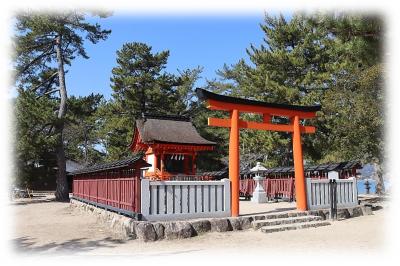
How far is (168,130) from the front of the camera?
24266mm

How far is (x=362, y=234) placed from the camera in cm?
1006

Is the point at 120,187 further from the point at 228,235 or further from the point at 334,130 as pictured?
the point at 334,130

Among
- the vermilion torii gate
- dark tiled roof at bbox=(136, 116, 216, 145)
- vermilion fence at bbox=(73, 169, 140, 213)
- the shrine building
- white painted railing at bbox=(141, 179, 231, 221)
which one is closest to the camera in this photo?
white painted railing at bbox=(141, 179, 231, 221)

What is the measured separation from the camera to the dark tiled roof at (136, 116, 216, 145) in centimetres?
2259

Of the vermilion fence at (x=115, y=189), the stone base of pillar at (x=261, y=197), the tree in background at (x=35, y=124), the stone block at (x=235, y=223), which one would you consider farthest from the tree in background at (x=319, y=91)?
the tree in background at (x=35, y=124)

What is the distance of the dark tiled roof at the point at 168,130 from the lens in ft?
74.1

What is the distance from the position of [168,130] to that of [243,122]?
12.5 metres

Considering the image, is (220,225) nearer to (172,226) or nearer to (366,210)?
(172,226)

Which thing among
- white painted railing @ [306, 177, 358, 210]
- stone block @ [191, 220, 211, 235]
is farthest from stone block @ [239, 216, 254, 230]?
white painted railing @ [306, 177, 358, 210]

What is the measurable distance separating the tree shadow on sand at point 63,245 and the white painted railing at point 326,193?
714cm

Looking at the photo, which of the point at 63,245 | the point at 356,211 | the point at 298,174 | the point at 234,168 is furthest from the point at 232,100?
the point at 356,211

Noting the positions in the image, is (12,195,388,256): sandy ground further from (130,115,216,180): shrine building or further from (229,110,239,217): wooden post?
(130,115,216,180): shrine building

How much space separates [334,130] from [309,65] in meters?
5.63

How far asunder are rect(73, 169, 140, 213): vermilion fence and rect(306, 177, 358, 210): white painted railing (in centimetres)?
642
